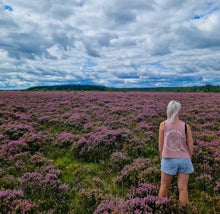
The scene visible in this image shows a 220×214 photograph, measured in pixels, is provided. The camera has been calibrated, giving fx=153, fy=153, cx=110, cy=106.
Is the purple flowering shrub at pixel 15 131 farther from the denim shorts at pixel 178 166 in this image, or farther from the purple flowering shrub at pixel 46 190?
the denim shorts at pixel 178 166

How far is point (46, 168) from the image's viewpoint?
19.3ft

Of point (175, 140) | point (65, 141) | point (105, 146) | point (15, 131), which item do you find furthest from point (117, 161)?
point (15, 131)

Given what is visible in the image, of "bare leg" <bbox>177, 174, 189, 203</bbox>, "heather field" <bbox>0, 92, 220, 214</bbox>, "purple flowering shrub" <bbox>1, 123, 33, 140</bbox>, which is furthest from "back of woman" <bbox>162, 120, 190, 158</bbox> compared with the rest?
"purple flowering shrub" <bbox>1, 123, 33, 140</bbox>

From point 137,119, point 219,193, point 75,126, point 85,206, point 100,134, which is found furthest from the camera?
point 137,119

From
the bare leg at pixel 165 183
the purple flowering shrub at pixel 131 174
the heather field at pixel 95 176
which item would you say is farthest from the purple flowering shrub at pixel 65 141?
the bare leg at pixel 165 183

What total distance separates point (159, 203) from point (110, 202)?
121 cm

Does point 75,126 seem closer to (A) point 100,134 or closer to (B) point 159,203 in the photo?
(A) point 100,134

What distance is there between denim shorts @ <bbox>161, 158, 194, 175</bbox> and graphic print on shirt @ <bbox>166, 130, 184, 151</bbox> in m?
0.28

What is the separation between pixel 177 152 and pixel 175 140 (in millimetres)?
299

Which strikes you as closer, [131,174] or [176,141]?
[176,141]

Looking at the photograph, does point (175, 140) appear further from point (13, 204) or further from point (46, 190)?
point (13, 204)

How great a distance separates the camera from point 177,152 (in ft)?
12.6

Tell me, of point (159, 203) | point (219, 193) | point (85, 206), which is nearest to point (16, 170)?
point (85, 206)

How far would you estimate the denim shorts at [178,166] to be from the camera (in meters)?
3.72
